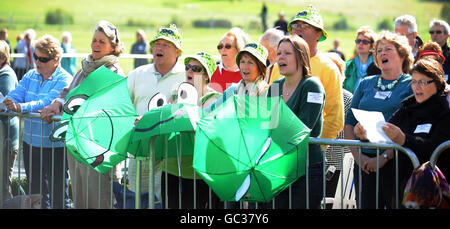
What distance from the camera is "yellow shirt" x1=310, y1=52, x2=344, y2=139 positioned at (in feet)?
17.6

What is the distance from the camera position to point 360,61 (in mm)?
8445

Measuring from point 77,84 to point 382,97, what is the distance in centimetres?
259

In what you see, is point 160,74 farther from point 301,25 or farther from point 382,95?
point 382,95

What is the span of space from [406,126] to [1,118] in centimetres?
345

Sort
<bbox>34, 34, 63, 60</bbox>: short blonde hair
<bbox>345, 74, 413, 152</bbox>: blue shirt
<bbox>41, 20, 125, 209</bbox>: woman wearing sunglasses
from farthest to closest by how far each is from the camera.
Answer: <bbox>34, 34, 63, 60</bbox>: short blonde hair < <bbox>41, 20, 125, 209</bbox>: woman wearing sunglasses < <bbox>345, 74, 413, 152</bbox>: blue shirt

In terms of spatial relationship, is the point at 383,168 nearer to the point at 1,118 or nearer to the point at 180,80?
the point at 180,80

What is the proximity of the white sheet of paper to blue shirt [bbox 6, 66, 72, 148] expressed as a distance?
2.83 metres

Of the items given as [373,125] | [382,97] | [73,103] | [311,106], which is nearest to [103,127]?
→ [73,103]

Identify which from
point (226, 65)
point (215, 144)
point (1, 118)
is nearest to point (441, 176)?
point (215, 144)

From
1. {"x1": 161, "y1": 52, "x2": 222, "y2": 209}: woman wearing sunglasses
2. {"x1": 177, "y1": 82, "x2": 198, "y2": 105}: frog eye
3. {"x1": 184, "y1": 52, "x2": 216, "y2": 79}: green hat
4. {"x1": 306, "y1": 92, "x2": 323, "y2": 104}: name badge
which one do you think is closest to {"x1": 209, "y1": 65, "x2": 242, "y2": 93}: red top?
{"x1": 184, "y1": 52, "x2": 216, "y2": 79}: green hat

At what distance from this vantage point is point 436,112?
4555mm

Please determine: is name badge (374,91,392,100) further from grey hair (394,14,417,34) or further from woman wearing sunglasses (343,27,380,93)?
grey hair (394,14,417,34)

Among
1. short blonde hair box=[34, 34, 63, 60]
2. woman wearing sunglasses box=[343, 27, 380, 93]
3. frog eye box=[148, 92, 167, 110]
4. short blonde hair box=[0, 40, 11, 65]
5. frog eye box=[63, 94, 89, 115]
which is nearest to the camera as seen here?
frog eye box=[63, 94, 89, 115]

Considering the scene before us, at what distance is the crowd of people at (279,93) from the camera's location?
A: 15.3ft
